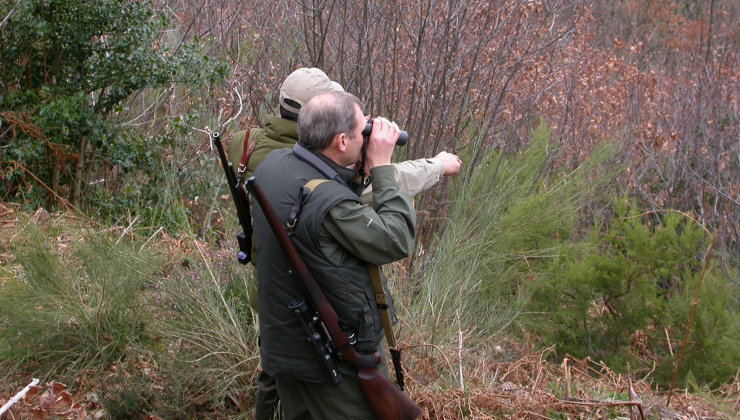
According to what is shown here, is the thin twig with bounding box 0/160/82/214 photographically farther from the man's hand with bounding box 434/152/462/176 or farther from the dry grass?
the man's hand with bounding box 434/152/462/176

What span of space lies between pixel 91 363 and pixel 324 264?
2.17 metres

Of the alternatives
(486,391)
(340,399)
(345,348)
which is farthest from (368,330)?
(486,391)

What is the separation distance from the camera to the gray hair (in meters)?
2.69

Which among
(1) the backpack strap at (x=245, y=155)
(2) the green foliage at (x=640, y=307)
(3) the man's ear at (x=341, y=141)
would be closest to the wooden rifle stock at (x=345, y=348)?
(3) the man's ear at (x=341, y=141)

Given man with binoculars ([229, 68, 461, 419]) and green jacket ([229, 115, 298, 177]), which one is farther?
green jacket ([229, 115, 298, 177])

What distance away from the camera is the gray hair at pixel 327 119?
2691 millimetres

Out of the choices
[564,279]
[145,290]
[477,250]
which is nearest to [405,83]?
[477,250]

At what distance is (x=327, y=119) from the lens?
2691mm

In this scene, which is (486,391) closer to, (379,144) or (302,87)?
(379,144)

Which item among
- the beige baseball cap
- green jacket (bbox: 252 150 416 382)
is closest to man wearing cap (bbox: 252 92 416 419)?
green jacket (bbox: 252 150 416 382)

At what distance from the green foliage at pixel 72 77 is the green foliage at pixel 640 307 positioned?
3.32 meters

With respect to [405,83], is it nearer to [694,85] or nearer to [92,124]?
[92,124]

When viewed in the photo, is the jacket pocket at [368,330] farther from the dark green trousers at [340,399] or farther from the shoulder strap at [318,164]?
the shoulder strap at [318,164]

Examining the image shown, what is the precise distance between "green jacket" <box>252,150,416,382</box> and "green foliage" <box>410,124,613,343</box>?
1.52 m
